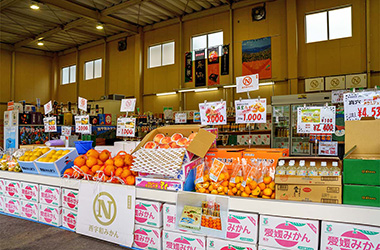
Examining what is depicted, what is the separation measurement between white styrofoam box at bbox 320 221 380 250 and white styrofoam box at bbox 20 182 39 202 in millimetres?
3463

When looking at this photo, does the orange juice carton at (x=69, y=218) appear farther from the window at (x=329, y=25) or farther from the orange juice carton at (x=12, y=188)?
the window at (x=329, y=25)

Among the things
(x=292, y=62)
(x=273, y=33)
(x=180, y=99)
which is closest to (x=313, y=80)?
(x=292, y=62)

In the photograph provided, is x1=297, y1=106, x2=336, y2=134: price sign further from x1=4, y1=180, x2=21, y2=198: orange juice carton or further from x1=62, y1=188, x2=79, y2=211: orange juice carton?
x1=4, y1=180, x2=21, y2=198: orange juice carton

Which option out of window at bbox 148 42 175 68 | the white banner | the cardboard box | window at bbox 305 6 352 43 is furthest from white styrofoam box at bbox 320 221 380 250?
window at bbox 148 42 175 68

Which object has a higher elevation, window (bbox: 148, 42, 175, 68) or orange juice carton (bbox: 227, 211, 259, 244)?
window (bbox: 148, 42, 175, 68)

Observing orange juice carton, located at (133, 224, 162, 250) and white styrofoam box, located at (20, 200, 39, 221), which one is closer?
orange juice carton, located at (133, 224, 162, 250)

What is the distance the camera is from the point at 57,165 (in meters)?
3.55

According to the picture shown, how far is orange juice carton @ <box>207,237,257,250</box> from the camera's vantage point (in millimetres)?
2373

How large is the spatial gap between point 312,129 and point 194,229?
8.82ft

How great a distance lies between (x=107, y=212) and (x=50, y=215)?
108 centimetres

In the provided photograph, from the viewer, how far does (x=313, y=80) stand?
898 centimetres

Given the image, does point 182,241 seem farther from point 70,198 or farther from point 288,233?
point 70,198

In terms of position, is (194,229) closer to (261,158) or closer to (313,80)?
(261,158)

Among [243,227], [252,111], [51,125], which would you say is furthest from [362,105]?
[51,125]
